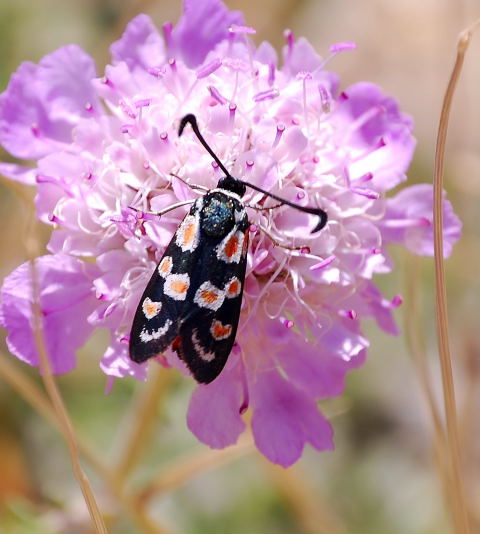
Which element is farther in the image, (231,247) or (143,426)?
(143,426)

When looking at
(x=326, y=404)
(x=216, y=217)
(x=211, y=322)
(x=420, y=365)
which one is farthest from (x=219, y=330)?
(x=326, y=404)

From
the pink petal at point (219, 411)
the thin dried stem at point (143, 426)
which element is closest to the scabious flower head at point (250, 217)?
the pink petal at point (219, 411)

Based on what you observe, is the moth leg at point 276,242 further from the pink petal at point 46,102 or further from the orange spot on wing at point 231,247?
the pink petal at point 46,102

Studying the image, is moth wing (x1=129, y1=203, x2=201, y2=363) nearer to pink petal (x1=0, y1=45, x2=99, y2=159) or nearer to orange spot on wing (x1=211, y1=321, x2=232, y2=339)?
orange spot on wing (x1=211, y1=321, x2=232, y2=339)

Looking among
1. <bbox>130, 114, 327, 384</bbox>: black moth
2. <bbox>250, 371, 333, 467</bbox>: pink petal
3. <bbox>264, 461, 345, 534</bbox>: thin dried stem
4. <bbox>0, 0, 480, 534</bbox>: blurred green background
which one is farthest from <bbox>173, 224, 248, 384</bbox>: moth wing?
<bbox>264, 461, 345, 534</bbox>: thin dried stem

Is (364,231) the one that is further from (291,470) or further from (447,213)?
(291,470)

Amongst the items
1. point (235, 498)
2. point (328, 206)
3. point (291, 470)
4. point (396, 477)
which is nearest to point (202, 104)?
point (328, 206)

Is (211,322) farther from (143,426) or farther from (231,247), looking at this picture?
(143,426)
